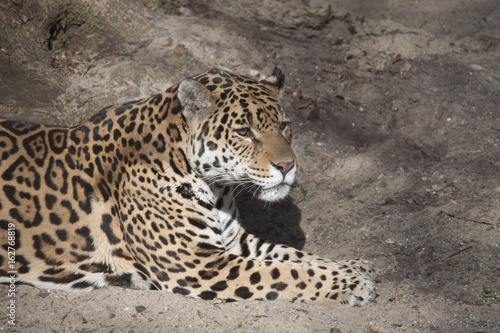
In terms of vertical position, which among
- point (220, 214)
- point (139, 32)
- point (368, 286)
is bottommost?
point (368, 286)

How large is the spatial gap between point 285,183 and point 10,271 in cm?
290

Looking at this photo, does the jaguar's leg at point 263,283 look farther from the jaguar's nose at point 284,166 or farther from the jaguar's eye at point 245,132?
the jaguar's eye at point 245,132

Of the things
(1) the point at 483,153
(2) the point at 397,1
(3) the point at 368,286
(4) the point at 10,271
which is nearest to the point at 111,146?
(4) the point at 10,271

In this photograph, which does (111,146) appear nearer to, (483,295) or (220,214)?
(220,214)

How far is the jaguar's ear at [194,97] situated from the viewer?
5.26m

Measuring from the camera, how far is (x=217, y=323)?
518 centimetres

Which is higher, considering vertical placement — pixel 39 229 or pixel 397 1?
pixel 397 1

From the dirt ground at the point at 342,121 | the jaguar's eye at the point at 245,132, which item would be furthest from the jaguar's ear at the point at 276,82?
the dirt ground at the point at 342,121

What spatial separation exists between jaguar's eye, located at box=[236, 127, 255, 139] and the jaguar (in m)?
0.01

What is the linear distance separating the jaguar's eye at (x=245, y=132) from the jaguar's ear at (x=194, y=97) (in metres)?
0.38

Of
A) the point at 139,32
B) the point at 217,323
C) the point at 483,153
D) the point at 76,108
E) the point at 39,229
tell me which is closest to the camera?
the point at 217,323

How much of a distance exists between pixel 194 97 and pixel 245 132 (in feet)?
1.99

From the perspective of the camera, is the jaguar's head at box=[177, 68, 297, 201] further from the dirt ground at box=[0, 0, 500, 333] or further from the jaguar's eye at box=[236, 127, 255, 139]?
the dirt ground at box=[0, 0, 500, 333]

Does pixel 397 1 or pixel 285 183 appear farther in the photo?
pixel 397 1
